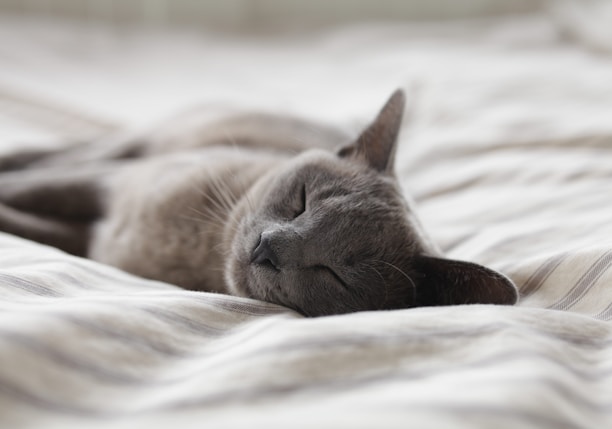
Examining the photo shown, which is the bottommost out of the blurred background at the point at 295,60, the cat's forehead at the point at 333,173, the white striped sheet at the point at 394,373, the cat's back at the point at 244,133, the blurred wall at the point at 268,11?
the white striped sheet at the point at 394,373

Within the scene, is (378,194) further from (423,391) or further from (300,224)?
(423,391)

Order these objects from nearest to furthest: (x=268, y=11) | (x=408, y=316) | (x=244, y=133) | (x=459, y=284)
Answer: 1. (x=408, y=316)
2. (x=459, y=284)
3. (x=244, y=133)
4. (x=268, y=11)

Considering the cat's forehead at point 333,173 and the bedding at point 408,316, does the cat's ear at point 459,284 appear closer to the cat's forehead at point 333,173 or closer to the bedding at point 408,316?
the bedding at point 408,316

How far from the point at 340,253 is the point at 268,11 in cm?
267

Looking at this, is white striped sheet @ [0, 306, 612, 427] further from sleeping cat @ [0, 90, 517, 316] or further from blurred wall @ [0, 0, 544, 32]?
blurred wall @ [0, 0, 544, 32]

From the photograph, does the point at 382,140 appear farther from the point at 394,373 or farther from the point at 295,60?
the point at 295,60

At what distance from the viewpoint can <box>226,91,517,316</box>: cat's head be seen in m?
0.99

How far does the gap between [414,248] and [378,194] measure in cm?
12

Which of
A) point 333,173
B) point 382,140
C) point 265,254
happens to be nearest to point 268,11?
point 382,140

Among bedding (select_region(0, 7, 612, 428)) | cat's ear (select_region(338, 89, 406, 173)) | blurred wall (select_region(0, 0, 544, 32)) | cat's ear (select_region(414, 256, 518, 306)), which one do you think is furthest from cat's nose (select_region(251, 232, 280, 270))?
blurred wall (select_region(0, 0, 544, 32))

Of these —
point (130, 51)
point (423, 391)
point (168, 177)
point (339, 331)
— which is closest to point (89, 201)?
point (168, 177)

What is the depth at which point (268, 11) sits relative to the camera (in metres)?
3.43

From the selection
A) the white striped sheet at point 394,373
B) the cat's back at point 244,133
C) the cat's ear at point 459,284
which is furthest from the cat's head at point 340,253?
the cat's back at point 244,133

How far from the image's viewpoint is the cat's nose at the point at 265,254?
3.31 ft
